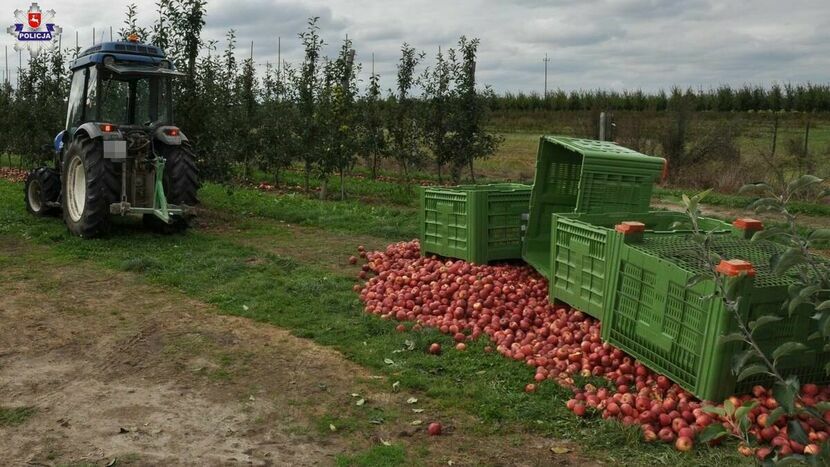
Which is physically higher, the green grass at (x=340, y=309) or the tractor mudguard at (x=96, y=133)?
the tractor mudguard at (x=96, y=133)

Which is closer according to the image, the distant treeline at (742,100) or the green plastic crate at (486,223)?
the green plastic crate at (486,223)

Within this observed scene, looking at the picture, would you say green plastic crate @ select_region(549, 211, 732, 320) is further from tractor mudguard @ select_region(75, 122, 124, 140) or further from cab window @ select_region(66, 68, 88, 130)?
cab window @ select_region(66, 68, 88, 130)

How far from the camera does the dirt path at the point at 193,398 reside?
14.0ft

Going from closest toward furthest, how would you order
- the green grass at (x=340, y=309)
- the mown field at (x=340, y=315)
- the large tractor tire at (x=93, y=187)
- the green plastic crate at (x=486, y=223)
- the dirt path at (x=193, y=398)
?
1. the dirt path at (x=193, y=398)
2. the mown field at (x=340, y=315)
3. the green grass at (x=340, y=309)
4. the green plastic crate at (x=486, y=223)
5. the large tractor tire at (x=93, y=187)

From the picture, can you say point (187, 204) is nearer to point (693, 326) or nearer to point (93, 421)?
point (93, 421)

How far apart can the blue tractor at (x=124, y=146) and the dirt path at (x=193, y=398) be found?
10.8 ft

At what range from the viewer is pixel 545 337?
19.8 feet

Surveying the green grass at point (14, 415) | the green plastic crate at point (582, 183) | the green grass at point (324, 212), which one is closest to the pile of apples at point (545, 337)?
the green plastic crate at point (582, 183)

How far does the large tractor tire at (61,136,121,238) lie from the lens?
1020 centimetres

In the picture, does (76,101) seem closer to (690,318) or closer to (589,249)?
(589,249)

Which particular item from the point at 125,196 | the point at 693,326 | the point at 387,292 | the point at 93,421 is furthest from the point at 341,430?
the point at 125,196

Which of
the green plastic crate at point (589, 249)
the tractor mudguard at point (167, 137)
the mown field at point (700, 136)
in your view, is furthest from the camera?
the mown field at point (700, 136)

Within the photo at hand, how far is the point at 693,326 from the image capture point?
4547 millimetres

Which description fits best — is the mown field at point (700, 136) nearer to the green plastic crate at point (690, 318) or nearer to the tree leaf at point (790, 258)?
the green plastic crate at point (690, 318)
